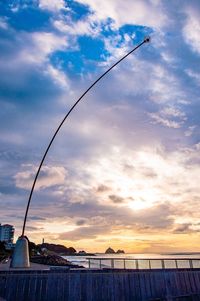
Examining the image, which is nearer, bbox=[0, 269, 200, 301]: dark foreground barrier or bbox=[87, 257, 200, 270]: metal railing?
bbox=[0, 269, 200, 301]: dark foreground barrier

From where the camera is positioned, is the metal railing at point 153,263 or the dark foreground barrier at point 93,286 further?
the metal railing at point 153,263

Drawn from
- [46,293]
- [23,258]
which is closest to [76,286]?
[46,293]

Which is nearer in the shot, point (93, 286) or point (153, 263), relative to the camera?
point (93, 286)

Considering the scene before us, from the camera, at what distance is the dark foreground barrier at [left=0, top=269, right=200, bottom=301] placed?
1617cm

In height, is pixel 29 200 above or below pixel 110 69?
below

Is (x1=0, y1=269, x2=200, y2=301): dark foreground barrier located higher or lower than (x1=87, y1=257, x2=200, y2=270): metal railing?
lower

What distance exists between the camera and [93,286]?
17609mm

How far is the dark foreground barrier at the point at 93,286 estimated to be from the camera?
53.1 feet

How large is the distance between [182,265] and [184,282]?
22.4 ft

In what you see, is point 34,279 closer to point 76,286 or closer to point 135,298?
point 76,286

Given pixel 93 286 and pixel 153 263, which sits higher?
pixel 153 263

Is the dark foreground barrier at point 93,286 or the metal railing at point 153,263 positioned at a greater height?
the metal railing at point 153,263

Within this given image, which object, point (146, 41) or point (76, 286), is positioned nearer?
point (76, 286)

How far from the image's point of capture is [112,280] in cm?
1823
